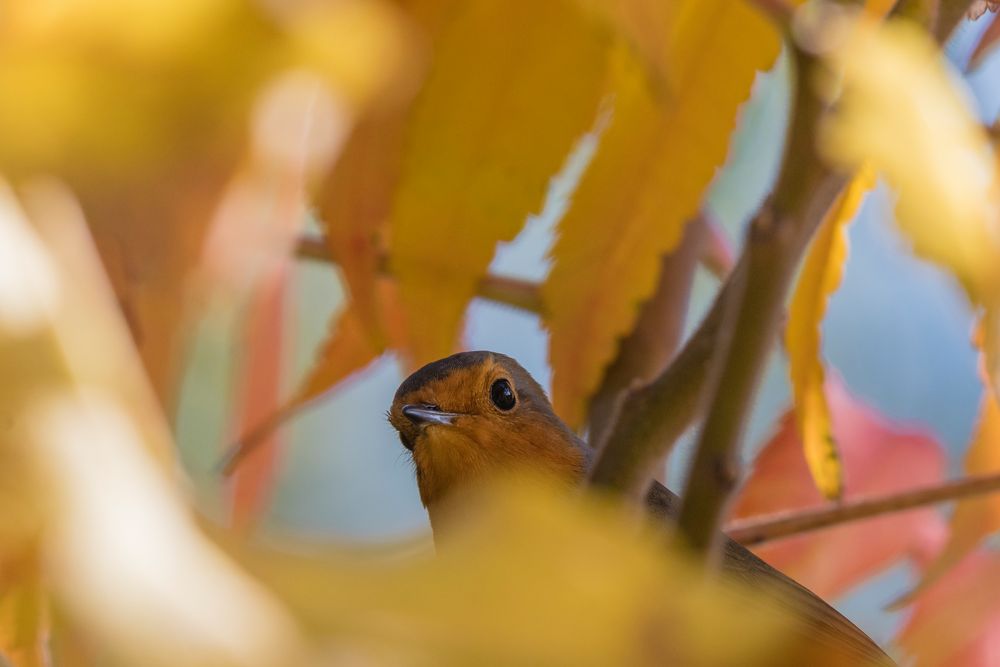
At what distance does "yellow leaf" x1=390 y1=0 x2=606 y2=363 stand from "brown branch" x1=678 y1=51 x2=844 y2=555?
294mm

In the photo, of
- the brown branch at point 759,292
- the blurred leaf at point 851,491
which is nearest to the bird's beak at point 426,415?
the blurred leaf at point 851,491

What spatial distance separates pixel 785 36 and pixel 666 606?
0.38 m

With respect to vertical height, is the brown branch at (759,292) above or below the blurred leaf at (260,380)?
above

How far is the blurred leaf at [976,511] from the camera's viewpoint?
38.6 inches

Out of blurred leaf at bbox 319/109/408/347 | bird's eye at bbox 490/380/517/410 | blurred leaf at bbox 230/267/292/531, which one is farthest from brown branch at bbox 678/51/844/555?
bird's eye at bbox 490/380/517/410

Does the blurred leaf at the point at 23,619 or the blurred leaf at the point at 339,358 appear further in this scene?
the blurred leaf at the point at 339,358

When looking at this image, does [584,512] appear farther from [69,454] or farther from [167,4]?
[167,4]

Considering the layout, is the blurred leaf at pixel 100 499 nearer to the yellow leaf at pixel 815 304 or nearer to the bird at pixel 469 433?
the yellow leaf at pixel 815 304

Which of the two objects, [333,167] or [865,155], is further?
[333,167]

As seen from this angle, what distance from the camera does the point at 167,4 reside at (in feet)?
1.81

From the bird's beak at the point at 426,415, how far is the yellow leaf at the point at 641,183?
67 centimetres

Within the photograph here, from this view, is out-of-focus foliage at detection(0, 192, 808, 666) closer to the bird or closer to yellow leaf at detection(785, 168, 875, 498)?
yellow leaf at detection(785, 168, 875, 498)

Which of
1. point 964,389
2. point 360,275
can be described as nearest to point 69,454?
point 360,275

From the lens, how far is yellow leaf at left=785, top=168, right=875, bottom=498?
83cm
